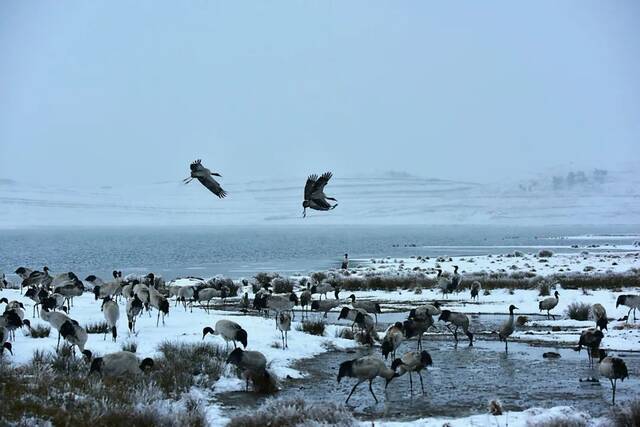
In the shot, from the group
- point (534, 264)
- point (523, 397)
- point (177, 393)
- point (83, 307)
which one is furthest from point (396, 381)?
point (534, 264)

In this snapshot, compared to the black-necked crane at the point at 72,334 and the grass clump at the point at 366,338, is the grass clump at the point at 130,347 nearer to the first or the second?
the black-necked crane at the point at 72,334

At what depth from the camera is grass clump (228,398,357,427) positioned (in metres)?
10.1

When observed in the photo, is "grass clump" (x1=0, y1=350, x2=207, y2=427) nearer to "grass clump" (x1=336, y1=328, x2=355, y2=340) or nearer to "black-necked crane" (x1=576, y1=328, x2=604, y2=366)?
"grass clump" (x1=336, y1=328, x2=355, y2=340)

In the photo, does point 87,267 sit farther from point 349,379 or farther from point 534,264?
point 349,379

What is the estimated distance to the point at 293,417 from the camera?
33.2 feet

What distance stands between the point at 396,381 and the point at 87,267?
4878 centimetres

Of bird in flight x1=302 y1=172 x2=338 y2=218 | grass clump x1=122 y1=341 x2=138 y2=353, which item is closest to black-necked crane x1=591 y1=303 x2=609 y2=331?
bird in flight x1=302 y1=172 x2=338 y2=218

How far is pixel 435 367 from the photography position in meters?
15.6

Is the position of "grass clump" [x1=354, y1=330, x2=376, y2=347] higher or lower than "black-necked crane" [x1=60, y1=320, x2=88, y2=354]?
lower

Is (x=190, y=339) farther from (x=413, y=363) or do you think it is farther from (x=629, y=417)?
(x=629, y=417)

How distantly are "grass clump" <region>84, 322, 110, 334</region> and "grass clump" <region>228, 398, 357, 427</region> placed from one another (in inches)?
288

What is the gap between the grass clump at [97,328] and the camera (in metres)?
16.8

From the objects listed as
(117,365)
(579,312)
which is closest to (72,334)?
(117,365)

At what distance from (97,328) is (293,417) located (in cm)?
863
